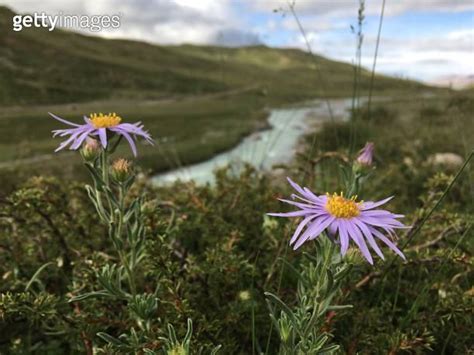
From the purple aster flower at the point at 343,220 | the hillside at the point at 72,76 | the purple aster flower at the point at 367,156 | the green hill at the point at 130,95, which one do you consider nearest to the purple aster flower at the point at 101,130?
the purple aster flower at the point at 343,220

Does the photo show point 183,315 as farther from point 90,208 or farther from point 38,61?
point 38,61

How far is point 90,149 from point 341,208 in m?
0.89

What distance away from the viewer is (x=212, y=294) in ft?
7.05

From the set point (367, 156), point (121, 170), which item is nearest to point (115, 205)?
point (121, 170)

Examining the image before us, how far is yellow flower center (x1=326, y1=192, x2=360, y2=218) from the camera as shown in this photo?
135cm

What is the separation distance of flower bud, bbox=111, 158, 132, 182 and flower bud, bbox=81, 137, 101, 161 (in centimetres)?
10

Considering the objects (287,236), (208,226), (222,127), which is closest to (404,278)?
(287,236)

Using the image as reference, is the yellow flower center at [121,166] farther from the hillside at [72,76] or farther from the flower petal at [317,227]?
the hillside at [72,76]

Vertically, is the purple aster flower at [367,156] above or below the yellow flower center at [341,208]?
above

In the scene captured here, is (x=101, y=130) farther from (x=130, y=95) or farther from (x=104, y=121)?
(x=130, y=95)

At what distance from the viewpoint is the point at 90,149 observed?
1.69 meters

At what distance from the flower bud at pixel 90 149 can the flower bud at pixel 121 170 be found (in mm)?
95

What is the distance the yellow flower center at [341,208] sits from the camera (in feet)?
4.42

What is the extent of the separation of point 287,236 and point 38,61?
2285 inches
